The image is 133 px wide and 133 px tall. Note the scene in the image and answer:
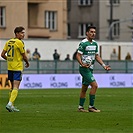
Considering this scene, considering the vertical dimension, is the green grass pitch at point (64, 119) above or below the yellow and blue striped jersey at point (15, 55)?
below

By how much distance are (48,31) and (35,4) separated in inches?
92.0

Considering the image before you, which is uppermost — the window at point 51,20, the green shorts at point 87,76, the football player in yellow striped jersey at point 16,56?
the window at point 51,20

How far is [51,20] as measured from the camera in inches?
2744

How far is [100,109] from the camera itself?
71.7 feet

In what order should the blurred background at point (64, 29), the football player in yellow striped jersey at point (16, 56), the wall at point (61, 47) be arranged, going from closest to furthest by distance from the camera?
the football player in yellow striped jersey at point (16, 56) < the blurred background at point (64, 29) < the wall at point (61, 47)

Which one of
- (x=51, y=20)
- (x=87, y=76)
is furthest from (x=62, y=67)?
(x=51, y=20)

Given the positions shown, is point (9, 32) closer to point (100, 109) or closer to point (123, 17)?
point (123, 17)

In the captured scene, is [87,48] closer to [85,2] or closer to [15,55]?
[15,55]

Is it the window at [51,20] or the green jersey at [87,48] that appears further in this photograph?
the window at [51,20]

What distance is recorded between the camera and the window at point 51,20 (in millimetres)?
68938

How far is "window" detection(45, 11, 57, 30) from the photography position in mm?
68938

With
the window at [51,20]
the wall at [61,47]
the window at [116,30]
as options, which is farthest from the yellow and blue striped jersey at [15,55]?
the window at [116,30]

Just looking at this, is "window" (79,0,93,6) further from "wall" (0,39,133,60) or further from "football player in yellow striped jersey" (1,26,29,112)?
"football player in yellow striped jersey" (1,26,29,112)

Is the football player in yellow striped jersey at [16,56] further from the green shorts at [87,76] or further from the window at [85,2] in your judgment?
the window at [85,2]
